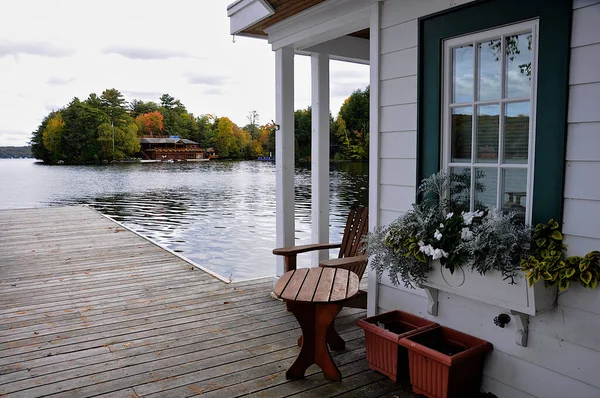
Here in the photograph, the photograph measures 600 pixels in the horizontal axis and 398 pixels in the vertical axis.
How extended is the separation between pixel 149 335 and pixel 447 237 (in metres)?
2.11

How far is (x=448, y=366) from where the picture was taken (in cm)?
213

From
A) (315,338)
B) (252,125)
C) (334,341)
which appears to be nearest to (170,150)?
(252,125)

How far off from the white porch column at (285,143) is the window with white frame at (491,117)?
1.81 meters

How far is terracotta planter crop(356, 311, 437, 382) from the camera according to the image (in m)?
2.45

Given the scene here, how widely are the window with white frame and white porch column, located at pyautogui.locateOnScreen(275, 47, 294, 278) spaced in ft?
5.93

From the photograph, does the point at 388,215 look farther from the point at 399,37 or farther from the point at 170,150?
the point at 170,150

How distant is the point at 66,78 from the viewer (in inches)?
2689

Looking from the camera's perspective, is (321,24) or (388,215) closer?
(388,215)

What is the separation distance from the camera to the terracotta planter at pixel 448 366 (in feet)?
7.09

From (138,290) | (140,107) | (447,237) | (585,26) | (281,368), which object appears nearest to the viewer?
(585,26)

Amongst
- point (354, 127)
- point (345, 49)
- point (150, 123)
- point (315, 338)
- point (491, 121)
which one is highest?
point (150, 123)

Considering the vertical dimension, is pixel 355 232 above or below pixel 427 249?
below

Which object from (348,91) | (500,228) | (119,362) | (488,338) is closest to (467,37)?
(500,228)

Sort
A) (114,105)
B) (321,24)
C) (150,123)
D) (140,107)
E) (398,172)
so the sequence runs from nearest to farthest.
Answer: (398,172) < (321,24) < (114,105) < (150,123) < (140,107)
